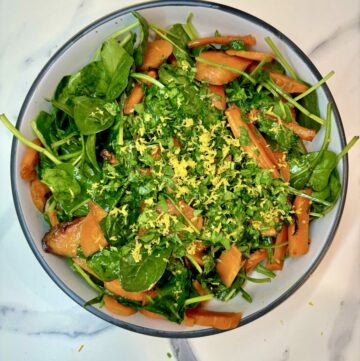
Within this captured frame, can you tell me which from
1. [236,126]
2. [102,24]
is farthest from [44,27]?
[236,126]

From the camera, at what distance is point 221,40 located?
1171 mm

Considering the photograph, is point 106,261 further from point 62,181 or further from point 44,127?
point 44,127

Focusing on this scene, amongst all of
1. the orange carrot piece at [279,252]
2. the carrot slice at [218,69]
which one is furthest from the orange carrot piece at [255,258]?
the carrot slice at [218,69]

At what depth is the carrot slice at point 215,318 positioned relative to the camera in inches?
46.2

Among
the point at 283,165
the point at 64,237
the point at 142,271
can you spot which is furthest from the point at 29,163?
the point at 283,165

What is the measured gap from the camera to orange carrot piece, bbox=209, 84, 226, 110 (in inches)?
44.3

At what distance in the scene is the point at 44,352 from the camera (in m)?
1.35

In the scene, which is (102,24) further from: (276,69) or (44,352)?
(44,352)

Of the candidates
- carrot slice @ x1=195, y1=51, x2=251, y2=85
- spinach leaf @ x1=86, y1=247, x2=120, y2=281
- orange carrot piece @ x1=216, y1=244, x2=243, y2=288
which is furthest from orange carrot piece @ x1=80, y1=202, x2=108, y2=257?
carrot slice @ x1=195, y1=51, x2=251, y2=85

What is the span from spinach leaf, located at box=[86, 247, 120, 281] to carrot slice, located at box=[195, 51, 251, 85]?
1.37 ft

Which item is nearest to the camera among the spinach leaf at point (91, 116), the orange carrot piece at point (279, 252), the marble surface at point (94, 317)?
the spinach leaf at point (91, 116)

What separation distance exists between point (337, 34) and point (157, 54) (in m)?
0.53

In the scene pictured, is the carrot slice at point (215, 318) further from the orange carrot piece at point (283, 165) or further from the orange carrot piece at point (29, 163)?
the orange carrot piece at point (29, 163)

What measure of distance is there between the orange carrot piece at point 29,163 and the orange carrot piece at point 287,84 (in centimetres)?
54
